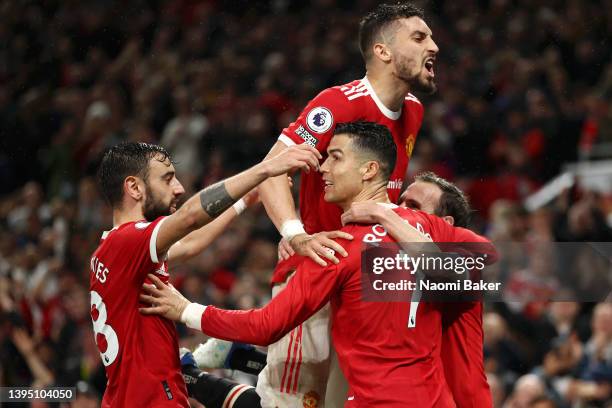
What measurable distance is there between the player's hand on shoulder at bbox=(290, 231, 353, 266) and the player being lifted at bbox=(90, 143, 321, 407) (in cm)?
31

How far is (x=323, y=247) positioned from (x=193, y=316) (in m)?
0.66

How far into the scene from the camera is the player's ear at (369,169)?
4582 mm

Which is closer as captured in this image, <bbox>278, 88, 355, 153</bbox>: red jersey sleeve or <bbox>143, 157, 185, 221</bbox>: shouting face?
<bbox>143, 157, 185, 221</bbox>: shouting face

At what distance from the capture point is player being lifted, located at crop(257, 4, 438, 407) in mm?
5066

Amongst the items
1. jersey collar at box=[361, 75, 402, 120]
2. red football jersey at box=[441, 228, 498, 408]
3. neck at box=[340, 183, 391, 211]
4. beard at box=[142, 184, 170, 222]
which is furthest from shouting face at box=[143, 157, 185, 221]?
red football jersey at box=[441, 228, 498, 408]

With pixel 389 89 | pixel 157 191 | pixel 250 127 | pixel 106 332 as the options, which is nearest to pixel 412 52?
pixel 389 89

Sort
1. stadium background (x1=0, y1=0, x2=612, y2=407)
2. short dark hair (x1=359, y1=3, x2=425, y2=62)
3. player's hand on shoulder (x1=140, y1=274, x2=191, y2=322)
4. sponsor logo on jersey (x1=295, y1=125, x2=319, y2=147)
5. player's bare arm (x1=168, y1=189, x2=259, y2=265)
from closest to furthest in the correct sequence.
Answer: player's hand on shoulder (x1=140, y1=274, x2=191, y2=322) → sponsor logo on jersey (x1=295, y1=125, x2=319, y2=147) → short dark hair (x1=359, y1=3, x2=425, y2=62) → player's bare arm (x1=168, y1=189, x2=259, y2=265) → stadium background (x1=0, y1=0, x2=612, y2=407)

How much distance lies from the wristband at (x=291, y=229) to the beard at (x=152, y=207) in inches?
23.3

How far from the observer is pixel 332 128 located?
5047mm

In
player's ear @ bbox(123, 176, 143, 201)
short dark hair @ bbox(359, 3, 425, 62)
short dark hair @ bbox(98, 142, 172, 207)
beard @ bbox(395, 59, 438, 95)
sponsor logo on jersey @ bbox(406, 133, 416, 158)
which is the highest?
short dark hair @ bbox(359, 3, 425, 62)

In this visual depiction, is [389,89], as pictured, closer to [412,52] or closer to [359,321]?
[412,52]

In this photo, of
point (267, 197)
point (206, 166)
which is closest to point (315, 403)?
point (267, 197)

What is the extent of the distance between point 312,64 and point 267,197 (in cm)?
790

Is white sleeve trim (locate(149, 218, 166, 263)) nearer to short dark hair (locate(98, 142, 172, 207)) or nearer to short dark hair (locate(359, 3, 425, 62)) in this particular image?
short dark hair (locate(98, 142, 172, 207))
